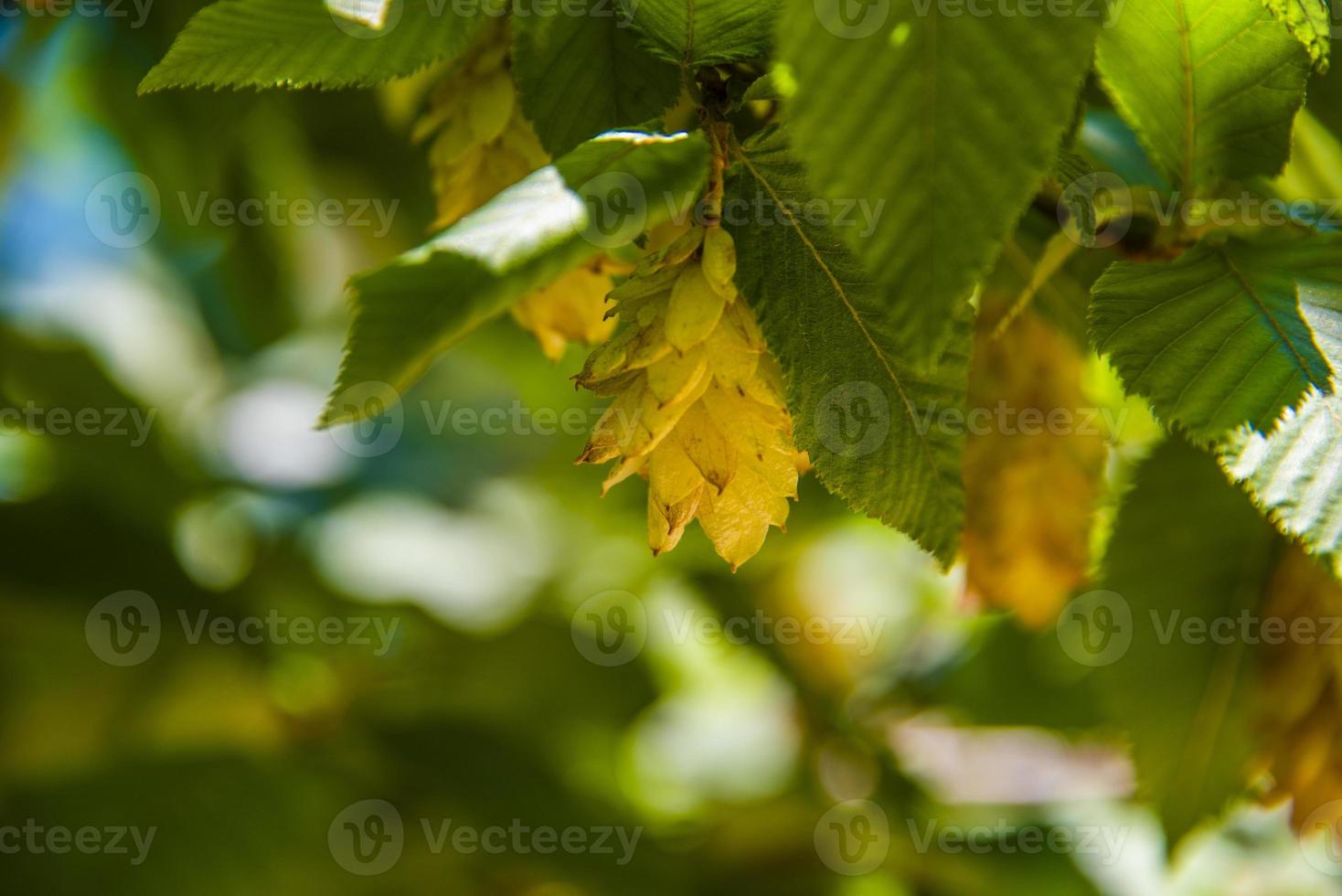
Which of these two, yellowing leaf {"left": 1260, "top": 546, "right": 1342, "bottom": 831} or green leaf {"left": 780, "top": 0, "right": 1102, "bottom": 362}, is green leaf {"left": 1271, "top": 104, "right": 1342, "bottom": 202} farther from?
green leaf {"left": 780, "top": 0, "right": 1102, "bottom": 362}

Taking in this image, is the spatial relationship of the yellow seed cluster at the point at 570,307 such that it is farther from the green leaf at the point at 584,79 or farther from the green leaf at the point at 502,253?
the green leaf at the point at 502,253

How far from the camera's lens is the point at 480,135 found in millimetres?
790

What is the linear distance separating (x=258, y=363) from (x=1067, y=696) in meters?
1.69

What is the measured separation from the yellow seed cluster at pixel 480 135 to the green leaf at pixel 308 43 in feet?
0.42

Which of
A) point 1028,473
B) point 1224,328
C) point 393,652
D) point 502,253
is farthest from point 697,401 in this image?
point 393,652

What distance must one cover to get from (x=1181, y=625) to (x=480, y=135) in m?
0.79

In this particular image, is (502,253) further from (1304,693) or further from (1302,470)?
(1304,693)

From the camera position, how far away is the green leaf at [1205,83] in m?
0.69

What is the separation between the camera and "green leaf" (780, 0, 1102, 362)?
1.40 ft

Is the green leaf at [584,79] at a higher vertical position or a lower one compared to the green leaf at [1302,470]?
higher

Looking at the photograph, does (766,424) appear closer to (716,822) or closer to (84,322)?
(716,822)

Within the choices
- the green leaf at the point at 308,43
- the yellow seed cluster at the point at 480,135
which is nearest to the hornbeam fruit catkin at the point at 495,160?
the yellow seed cluster at the point at 480,135

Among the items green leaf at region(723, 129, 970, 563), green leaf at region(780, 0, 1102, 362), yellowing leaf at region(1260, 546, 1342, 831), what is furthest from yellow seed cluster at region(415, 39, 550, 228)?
yellowing leaf at region(1260, 546, 1342, 831)

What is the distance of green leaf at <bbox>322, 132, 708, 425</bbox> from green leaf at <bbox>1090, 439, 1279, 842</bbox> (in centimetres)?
69
